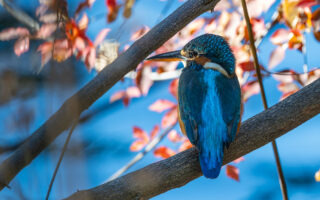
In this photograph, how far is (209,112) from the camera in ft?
5.27

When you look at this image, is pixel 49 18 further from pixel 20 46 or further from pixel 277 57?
pixel 277 57

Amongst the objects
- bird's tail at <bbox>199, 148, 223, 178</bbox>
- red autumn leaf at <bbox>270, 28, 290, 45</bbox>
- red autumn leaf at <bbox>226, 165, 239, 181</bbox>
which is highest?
red autumn leaf at <bbox>270, 28, 290, 45</bbox>

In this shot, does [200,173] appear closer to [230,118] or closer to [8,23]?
[230,118]

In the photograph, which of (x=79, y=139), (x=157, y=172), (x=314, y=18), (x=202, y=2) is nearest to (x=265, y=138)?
(x=157, y=172)

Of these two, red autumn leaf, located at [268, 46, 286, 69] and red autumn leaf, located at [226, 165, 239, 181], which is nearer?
red autumn leaf, located at [268, 46, 286, 69]

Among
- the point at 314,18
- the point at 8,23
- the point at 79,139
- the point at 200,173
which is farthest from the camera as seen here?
the point at 314,18

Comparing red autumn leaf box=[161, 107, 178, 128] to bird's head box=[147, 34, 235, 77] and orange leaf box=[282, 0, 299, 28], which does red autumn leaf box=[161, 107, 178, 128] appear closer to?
bird's head box=[147, 34, 235, 77]

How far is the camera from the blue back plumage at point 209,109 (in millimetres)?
1497

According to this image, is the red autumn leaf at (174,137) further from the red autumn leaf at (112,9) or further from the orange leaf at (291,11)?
the orange leaf at (291,11)

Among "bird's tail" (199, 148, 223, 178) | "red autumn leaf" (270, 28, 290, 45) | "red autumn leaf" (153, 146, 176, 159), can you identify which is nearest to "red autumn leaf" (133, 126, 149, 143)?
"red autumn leaf" (153, 146, 176, 159)

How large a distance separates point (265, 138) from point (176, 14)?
60 centimetres

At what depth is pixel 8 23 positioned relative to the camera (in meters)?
1.01

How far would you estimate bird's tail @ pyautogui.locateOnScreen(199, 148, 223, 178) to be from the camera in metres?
1.43

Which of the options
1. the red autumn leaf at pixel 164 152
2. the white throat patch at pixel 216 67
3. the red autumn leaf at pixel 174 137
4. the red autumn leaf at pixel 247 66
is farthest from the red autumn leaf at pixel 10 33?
the red autumn leaf at pixel 174 137
